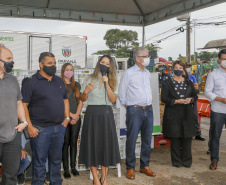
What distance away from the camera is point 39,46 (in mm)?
10852

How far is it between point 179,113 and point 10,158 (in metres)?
3.19

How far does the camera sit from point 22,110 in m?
2.93

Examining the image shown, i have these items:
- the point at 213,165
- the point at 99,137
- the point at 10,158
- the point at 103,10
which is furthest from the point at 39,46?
the point at 10,158

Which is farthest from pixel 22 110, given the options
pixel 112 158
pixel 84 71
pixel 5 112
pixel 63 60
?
pixel 63 60

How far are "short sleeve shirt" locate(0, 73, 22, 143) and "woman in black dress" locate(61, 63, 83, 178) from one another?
4.99ft

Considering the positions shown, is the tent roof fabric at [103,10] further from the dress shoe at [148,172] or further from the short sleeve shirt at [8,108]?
the short sleeve shirt at [8,108]

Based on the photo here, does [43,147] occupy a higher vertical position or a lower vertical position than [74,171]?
higher

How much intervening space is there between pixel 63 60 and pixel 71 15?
3318 millimetres

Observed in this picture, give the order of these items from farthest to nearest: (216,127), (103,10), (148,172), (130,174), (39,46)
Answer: (39,46)
(103,10)
(216,127)
(148,172)
(130,174)

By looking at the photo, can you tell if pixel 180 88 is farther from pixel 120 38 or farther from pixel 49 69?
pixel 120 38

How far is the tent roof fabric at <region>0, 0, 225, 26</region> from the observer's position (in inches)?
300

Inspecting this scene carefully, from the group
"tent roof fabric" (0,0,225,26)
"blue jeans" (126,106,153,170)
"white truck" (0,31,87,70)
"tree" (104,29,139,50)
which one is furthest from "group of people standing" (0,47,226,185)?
"tree" (104,29,139,50)

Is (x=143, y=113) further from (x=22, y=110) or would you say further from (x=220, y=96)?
A: (x=22, y=110)

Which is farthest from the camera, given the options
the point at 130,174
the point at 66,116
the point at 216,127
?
the point at 216,127
